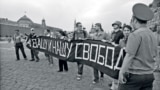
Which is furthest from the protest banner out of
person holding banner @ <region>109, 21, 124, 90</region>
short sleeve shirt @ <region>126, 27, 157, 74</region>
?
short sleeve shirt @ <region>126, 27, 157, 74</region>

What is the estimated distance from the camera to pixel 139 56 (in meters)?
2.04

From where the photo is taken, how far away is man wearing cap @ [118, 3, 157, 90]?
6.49ft

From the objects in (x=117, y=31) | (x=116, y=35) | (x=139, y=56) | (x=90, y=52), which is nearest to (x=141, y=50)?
(x=139, y=56)

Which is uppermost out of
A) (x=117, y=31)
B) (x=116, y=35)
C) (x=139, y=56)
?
(x=117, y=31)

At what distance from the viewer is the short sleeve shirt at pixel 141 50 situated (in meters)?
1.96

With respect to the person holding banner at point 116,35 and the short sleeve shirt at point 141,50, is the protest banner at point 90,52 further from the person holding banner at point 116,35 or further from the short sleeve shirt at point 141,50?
the short sleeve shirt at point 141,50

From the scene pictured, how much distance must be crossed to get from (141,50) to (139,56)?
9cm

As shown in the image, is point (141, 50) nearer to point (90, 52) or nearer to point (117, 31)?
point (117, 31)

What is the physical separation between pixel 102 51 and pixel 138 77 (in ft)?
7.42

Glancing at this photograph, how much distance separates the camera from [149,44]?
203 centimetres

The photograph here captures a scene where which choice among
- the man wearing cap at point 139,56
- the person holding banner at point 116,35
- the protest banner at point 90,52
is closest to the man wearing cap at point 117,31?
the person holding banner at point 116,35

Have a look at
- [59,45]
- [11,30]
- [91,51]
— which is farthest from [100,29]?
[11,30]

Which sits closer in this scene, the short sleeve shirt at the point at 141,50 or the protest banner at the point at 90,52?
the short sleeve shirt at the point at 141,50

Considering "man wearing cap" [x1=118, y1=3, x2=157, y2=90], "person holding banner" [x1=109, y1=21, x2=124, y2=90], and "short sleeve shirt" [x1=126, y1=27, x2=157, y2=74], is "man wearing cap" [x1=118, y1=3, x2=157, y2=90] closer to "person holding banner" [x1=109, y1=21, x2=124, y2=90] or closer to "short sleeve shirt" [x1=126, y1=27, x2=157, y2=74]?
"short sleeve shirt" [x1=126, y1=27, x2=157, y2=74]
